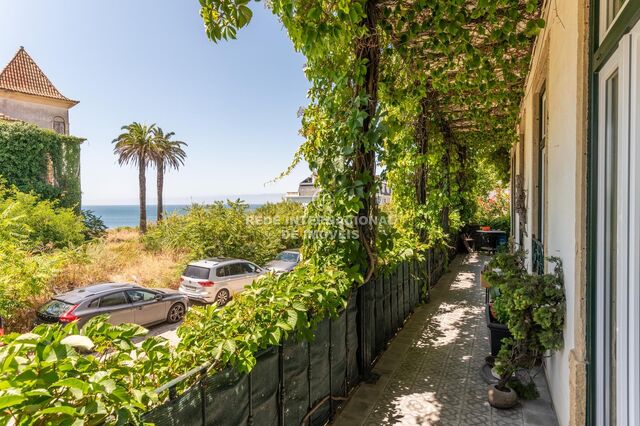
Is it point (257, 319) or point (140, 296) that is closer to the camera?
point (257, 319)

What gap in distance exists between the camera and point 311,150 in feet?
14.4

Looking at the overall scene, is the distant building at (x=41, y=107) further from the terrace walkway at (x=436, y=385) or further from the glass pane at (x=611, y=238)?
the glass pane at (x=611, y=238)

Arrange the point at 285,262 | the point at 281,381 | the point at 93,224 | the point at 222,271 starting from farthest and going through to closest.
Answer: the point at 93,224
the point at 285,262
the point at 222,271
the point at 281,381

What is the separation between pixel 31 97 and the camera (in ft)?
71.0

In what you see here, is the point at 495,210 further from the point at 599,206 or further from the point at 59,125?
the point at 59,125

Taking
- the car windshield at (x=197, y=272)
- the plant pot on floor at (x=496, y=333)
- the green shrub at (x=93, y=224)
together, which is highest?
the green shrub at (x=93, y=224)

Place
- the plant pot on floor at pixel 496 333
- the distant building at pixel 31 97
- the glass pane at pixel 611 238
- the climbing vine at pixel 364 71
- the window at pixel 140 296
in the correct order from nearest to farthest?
the glass pane at pixel 611 238 < the climbing vine at pixel 364 71 < the plant pot on floor at pixel 496 333 < the window at pixel 140 296 < the distant building at pixel 31 97

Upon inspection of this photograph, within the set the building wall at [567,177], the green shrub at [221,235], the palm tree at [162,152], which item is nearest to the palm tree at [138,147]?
the palm tree at [162,152]

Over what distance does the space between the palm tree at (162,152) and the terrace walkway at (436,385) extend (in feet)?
75.2

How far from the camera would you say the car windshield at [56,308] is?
7.31 m

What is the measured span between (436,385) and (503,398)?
80cm

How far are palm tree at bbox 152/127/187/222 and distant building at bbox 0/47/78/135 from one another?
532 centimetres

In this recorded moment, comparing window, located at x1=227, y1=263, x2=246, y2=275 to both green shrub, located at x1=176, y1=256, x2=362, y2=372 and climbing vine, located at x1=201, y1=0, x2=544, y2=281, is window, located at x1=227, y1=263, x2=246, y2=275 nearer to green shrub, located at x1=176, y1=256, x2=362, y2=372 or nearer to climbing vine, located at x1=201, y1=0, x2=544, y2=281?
climbing vine, located at x1=201, y1=0, x2=544, y2=281

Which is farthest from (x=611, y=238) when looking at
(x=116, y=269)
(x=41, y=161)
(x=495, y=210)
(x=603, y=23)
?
(x=41, y=161)
